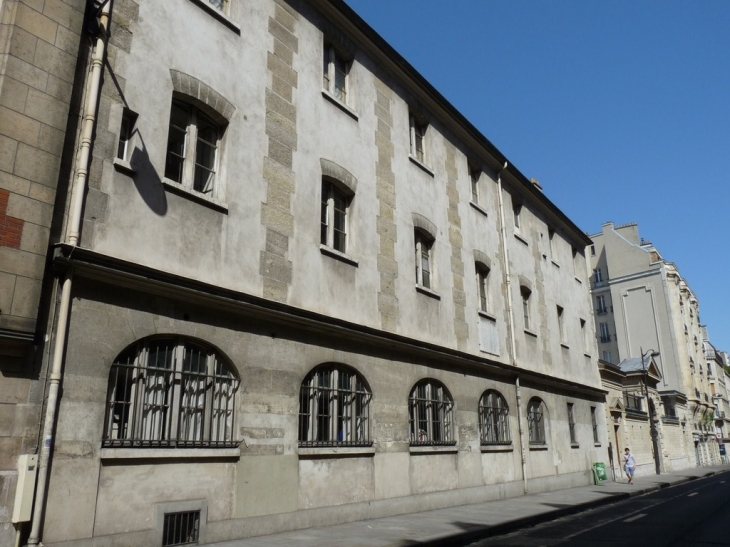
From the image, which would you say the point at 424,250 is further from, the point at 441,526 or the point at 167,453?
the point at 167,453

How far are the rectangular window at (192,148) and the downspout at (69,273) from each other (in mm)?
1536

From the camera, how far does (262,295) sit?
1072cm

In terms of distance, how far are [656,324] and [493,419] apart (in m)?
40.7

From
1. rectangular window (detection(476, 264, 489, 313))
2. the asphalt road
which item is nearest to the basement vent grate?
the asphalt road

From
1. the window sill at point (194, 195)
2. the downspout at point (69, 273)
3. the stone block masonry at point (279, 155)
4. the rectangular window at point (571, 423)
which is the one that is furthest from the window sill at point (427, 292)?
the rectangular window at point (571, 423)

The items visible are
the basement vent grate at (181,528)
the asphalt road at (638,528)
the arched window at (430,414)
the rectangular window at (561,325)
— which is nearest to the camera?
the basement vent grate at (181,528)

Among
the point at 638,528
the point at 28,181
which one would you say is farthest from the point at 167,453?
the point at 638,528

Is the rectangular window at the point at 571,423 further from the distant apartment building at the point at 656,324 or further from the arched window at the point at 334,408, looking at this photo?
the distant apartment building at the point at 656,324

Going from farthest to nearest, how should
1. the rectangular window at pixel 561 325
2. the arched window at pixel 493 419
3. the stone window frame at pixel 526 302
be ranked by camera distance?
the rectangular window at pixel 561 325 → the stone window frame at pixel 526 302 → the arched window at pixel 493 419

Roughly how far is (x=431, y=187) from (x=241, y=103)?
733 cm

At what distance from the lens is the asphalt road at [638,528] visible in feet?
33.9

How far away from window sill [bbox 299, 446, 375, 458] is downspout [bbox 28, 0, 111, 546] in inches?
183

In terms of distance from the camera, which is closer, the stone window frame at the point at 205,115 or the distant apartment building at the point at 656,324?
the stone window frame at the point at 205,115

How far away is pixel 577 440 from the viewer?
940 inches
